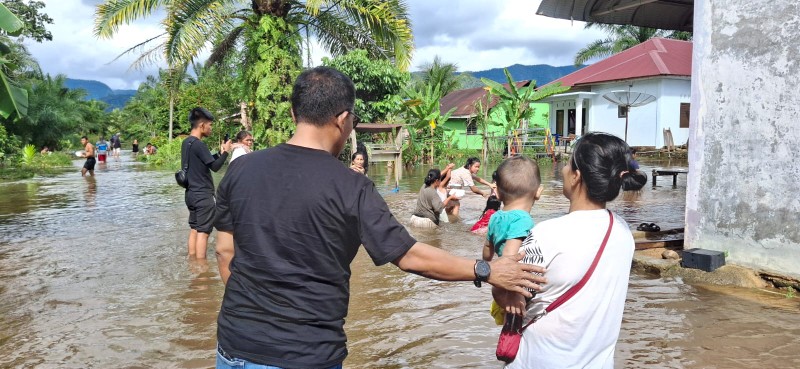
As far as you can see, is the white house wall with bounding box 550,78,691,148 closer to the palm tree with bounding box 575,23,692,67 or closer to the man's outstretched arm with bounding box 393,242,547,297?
the palm tree with bounding box 575,23,692,67

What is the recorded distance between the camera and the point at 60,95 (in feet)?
145

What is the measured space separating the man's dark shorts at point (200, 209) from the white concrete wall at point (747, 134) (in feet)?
17.1

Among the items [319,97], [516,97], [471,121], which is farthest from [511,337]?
[471,121]

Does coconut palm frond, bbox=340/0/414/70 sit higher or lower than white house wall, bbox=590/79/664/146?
higher

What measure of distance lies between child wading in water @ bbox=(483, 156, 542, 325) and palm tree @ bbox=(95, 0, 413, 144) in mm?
11193

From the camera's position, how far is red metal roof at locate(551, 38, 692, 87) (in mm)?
28000

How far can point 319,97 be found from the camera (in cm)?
227

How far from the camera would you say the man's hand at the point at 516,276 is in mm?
2191

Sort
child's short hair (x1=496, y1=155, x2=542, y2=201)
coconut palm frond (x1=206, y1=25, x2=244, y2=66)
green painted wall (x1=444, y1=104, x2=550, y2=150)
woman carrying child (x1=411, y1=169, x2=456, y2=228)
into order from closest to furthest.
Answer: child's short hair (x1=496, y1=155, x2=542, y2=201)
woman carrying child (x1=411, y1=169, x2=456, y2=228)
coconut palm frond (x1=206, y1=25, x2=244, y2=66)
green painted wall (x1=444, y1=104, x2=550, y2=150)

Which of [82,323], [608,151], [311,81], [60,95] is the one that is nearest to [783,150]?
[608,151]

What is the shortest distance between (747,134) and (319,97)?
519 centimetres

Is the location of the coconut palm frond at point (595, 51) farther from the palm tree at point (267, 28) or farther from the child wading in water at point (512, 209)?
the child wading in water at point (512, 209)

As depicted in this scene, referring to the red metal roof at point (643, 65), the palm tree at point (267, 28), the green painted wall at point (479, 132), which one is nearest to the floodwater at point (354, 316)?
the palm tree at point (267, 28)

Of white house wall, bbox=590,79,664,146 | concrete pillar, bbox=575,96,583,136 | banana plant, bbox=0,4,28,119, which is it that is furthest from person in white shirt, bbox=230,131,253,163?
concrete pillar, bbox=575,96,583,136
